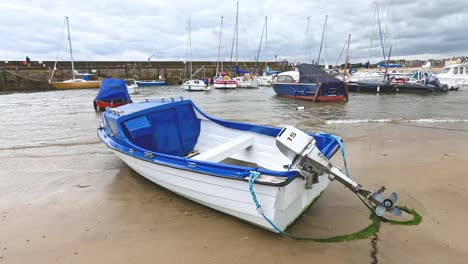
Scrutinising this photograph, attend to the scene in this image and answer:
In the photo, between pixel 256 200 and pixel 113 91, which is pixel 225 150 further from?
pixel 113 91

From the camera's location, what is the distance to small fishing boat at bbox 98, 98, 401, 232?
3.43m

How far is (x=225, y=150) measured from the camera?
16.8 ft

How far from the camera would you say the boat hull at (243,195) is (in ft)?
11.3

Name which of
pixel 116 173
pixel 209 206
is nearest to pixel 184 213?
pixel 209 206

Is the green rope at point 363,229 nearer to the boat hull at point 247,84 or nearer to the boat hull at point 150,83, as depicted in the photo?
the boat hull at point 247,84

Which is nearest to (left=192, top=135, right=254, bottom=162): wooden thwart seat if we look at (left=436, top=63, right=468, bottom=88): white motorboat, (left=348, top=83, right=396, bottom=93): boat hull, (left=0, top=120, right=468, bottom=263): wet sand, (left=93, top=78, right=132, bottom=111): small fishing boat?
(left=0, top=120, right=468, bottom=263): wet sand

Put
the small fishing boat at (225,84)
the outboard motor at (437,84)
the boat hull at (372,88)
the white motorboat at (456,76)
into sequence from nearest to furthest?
1. the boat hull at (372,88)
2. the outboard motor at (437,84)
3. the white motorboat at (456,76)
4. the small fishing boat at (225,84)

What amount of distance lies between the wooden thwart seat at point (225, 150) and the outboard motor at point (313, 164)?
168 cm

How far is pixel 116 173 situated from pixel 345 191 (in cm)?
496

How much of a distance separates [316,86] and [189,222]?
20791 mm

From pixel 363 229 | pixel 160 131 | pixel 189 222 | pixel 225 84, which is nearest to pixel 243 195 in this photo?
pixel 189 222

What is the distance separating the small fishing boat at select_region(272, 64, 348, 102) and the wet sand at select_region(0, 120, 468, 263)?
1633 centimetres

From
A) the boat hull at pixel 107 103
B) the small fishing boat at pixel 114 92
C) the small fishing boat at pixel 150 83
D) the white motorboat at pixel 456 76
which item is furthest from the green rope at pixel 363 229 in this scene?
the small fishing boat at pixel 150 83

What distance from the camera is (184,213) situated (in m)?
4.56
